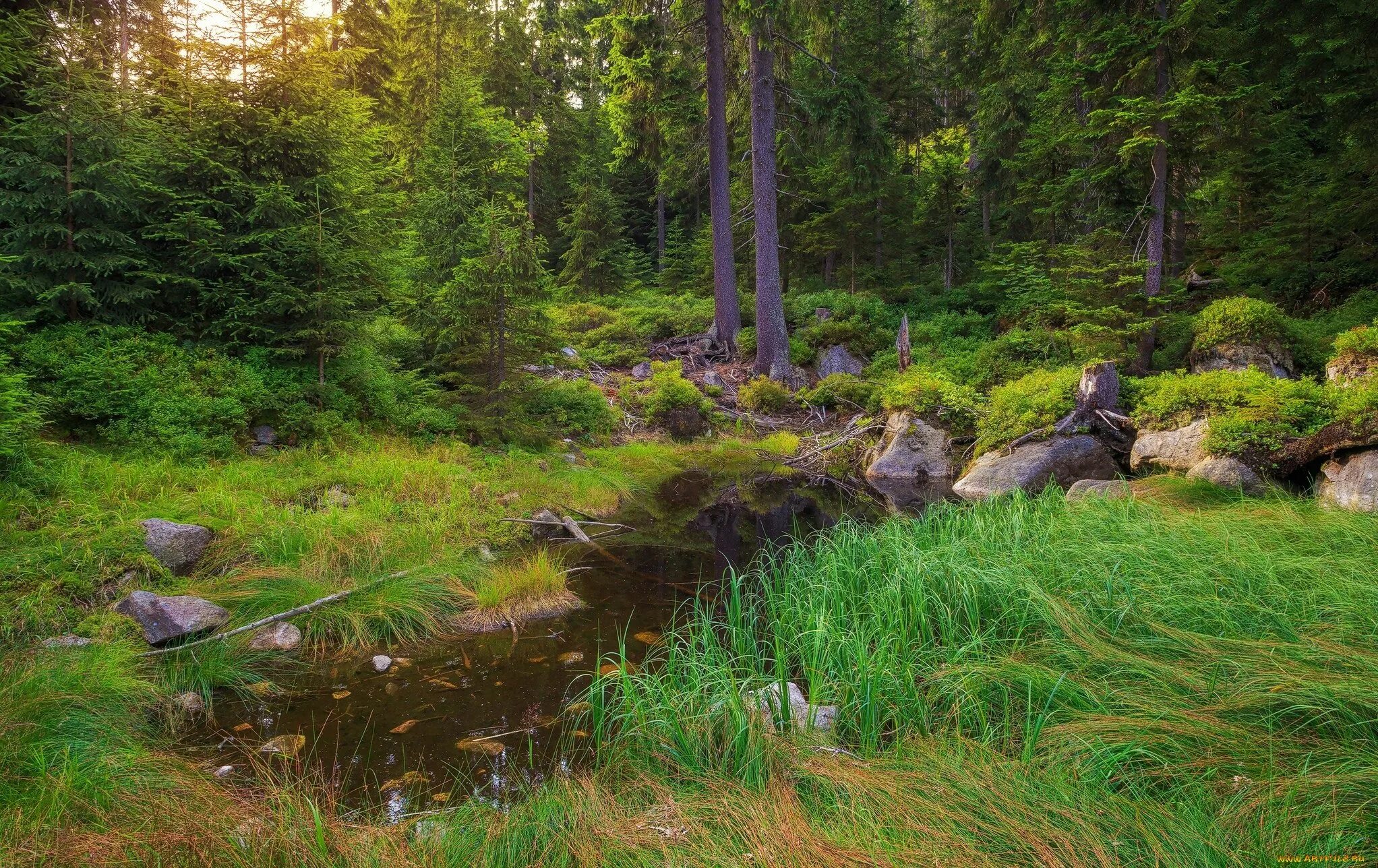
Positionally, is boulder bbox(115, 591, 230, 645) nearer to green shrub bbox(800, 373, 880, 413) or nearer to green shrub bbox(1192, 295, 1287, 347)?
green shrub bbox(800, 373, 880, 413)

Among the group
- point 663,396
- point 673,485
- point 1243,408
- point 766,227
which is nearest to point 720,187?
point 766,227

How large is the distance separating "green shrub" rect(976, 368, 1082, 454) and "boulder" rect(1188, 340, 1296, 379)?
6.59ft

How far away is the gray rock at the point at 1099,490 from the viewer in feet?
23.0

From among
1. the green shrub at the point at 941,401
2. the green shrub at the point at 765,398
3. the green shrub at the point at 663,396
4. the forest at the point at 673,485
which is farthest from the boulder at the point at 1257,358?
the green shrub at the point at 663,396

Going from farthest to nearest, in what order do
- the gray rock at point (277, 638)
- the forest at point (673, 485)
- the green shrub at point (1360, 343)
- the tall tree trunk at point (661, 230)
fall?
the tall tree trunk at point (661, 230)
the green shrub at point (1360, 343)
the gray rock at point (277, 638)
the forest at point (673, 485)

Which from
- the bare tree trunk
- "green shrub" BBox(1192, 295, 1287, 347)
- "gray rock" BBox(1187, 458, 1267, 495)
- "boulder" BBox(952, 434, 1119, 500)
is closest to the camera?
"gray rock" BBox(1187, 458, 1267, 495)

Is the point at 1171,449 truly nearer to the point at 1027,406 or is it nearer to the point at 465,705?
the point at 1027,406

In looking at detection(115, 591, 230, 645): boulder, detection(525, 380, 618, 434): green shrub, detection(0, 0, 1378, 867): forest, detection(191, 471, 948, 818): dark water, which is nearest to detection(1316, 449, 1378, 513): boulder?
detection(0, 0, 1378, 867): forest

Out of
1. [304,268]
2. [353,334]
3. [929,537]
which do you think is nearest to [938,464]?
[929,537]

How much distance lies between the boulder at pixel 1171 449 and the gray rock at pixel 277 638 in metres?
9.14

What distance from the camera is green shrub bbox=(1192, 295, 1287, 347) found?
10219 mm

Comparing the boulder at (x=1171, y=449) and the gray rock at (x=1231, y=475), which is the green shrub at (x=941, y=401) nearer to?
the boulder at (x=1171, y=449)

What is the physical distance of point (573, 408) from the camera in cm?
1216

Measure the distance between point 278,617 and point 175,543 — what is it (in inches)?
48.9
